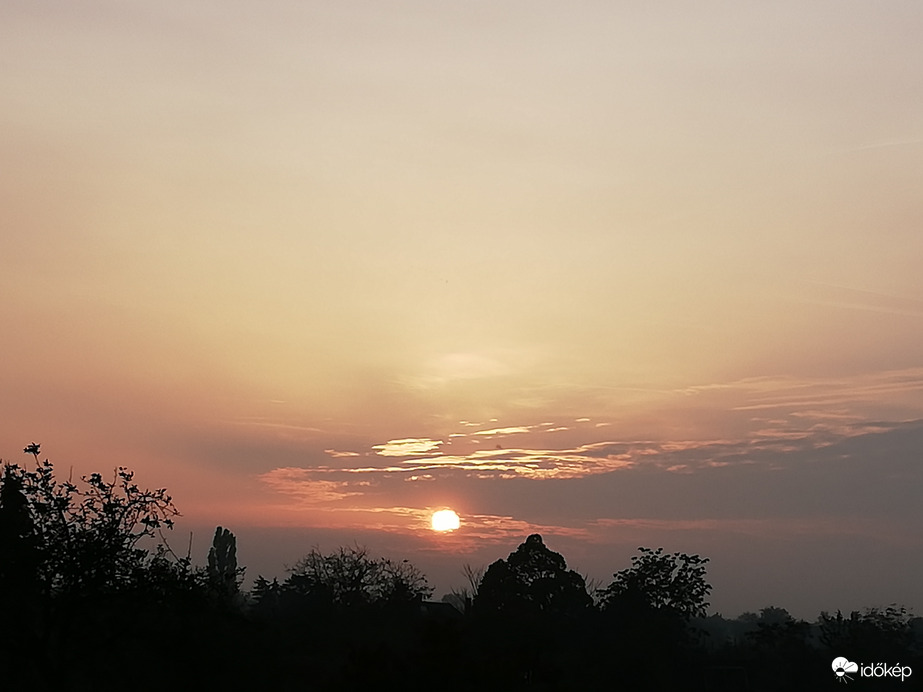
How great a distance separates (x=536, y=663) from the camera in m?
33.4

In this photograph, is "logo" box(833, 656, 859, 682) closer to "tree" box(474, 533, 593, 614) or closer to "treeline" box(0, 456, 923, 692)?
"treeline" box(0, 456, 923, 692)

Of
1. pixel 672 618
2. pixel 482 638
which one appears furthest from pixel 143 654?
pixel 672 618

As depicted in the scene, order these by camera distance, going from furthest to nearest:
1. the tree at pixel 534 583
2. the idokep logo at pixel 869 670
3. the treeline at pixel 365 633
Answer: the tree at pixel 534 583
the idokep logo at pixel 869 670
the treeline at pixel 365 633

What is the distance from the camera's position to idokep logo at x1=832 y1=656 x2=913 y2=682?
186 ft

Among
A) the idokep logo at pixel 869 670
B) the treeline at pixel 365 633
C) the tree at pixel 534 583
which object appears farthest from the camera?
the tree at pixel 534 583

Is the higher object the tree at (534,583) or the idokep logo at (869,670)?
the tree at (534,583)

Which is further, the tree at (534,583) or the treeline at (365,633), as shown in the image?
the tree at (534,583)

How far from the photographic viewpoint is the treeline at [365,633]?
105 ft

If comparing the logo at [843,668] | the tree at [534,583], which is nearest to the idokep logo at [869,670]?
the logo at [843,668]

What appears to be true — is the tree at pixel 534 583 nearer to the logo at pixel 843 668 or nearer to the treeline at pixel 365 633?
the treeline at pixel 365 633

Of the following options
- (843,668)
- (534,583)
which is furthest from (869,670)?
(534,583)

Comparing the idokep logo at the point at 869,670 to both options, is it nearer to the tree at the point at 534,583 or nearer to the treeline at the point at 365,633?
the treeline at the point at 365,633

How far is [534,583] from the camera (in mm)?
74375

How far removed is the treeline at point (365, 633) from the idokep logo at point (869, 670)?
21cm
